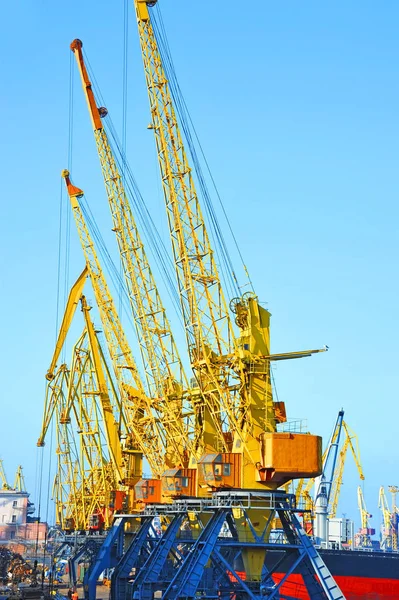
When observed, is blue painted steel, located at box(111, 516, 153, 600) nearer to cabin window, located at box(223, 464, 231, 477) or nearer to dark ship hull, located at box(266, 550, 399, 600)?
dark ship hull, located at box(266, 550, 399, 600)

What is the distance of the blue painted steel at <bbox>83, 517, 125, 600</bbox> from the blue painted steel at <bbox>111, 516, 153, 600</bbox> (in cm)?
219

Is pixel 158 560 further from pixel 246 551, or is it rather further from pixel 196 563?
pixel 246 551

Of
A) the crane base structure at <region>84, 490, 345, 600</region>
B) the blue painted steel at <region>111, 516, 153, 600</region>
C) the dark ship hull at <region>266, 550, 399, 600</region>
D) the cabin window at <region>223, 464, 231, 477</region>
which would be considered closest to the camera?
the crane base structure at <region>84, 490, 345, 600</region>

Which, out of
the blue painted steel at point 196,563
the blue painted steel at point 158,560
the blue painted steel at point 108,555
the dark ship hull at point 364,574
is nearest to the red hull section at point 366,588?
the dark ship hull at point 364,574

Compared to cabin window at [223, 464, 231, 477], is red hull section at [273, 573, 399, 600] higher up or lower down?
lower down

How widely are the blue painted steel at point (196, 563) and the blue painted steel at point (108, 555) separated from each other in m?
18.1

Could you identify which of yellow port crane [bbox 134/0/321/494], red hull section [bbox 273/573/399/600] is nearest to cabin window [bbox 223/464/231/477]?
yellow port crane [bbox 134/0/321/494]

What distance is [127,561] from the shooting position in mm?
60938

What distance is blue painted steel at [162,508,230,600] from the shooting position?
1706 inches

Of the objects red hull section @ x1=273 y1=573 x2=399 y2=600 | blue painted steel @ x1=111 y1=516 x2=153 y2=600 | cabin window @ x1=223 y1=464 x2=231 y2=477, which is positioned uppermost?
cabin window @ x1=223 y1=464 x2=231 y2=477

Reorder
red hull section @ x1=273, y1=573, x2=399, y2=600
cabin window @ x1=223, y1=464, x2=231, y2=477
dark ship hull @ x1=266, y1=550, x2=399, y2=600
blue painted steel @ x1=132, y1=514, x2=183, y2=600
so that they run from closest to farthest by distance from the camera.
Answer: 1. cabin window @ x1=223, y1=464, x2=231, y2=477
2. blue painted steel @ x1=132, y1=514, x2=183, y2=600
3. red hull section @ x1=273, y1=573, x2=399, y2=600
4. dark ship hull @ x1=266, y1=550, x2=399, y2=600

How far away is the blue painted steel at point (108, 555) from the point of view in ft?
206

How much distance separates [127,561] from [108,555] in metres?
3.81

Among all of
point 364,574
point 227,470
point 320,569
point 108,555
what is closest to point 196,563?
point 227,470
